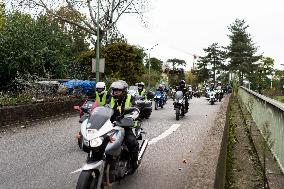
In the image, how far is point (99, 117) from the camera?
611cm

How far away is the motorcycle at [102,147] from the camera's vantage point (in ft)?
19.0

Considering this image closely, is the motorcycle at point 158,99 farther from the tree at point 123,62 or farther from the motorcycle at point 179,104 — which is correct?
the tree at point 123,62

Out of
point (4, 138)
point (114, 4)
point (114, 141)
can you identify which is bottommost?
point (4, 138)

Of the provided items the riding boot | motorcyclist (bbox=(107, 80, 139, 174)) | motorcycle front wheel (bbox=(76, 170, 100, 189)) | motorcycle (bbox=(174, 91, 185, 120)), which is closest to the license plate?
motorcycle front wheel (bbox=(76, 170, 100, 189))

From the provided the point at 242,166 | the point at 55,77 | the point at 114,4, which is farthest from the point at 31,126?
the point at 55,77

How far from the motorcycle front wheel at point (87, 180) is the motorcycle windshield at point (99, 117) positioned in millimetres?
582

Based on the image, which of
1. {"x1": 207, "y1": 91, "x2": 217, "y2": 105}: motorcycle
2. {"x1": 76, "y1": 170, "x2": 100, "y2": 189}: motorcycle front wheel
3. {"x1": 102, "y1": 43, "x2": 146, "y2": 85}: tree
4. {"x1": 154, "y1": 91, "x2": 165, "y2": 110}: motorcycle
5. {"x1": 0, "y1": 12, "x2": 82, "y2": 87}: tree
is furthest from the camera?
{"x1": 102, "y1": 43, "x2": 146, "y2": 85}: tree

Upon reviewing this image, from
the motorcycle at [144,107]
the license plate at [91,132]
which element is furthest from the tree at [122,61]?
the license plate at [91,132]

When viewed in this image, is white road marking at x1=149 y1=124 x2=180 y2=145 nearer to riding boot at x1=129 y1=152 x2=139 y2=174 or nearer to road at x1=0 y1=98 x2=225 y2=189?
road at x1=0 y1=98 x2=225 y2=189

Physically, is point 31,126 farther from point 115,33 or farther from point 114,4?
point 115,33

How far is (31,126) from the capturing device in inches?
635

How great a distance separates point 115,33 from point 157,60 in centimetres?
4767

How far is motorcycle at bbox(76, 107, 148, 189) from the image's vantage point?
5.80 m

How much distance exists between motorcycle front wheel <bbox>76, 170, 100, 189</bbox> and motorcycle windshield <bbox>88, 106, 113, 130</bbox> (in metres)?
0.58
